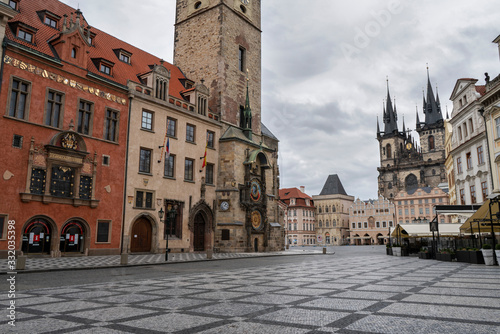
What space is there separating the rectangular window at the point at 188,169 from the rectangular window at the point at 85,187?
870 cm

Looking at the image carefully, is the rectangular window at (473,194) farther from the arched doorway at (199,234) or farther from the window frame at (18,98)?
the window frame at (18,98)

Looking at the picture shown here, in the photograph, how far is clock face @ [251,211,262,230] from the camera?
34875 mm

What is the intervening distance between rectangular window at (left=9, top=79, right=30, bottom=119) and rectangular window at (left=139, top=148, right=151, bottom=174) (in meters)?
8.50

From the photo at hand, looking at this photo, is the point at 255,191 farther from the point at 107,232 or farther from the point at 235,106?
the point at 107,232

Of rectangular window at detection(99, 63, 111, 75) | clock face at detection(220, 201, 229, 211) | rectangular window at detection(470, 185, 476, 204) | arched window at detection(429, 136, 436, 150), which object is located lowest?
clock face at detection(220, 201, 229, 211)

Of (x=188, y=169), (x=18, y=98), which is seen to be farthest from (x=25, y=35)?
(x=188, y=169)

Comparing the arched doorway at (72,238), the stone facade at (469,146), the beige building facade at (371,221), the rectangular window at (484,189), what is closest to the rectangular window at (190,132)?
the arched doorway at (72,238)

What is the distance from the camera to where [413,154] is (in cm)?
11375

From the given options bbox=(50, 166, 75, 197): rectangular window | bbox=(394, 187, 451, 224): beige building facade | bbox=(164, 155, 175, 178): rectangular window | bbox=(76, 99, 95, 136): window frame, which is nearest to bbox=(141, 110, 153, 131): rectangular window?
bbox=(164, 155, 175, 178): rectangular window

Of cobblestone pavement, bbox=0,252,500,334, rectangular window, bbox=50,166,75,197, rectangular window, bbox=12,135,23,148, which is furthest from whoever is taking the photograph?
rectangular window, bbox=50,166,75,197

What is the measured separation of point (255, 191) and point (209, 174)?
483 cm

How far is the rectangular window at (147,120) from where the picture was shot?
28712 millimetres

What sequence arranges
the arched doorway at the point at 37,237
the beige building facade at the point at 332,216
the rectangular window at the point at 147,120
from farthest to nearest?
1. the beige building facade at the point at 332,216
2. the rectangular window at the point at 147,120
3. the arched doorway at the point at 37,237

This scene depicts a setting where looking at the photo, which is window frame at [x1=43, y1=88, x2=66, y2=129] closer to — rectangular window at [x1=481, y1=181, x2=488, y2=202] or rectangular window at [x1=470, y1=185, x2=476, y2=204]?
rectangular window at [x1=481, y1=181, x2=488, y2=202]
